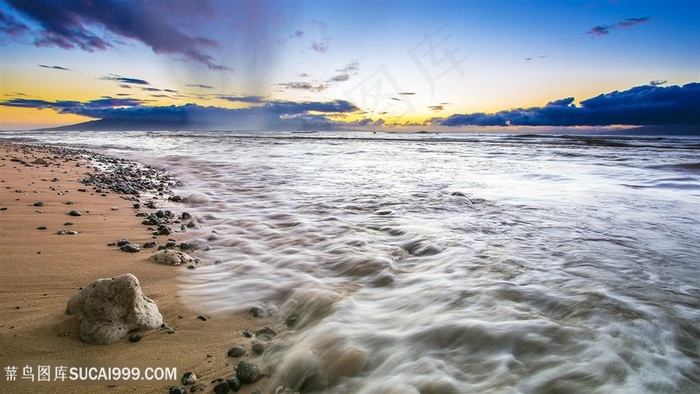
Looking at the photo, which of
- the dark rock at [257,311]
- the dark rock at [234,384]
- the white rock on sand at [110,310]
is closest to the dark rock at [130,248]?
the white rock on sand at [110,310]

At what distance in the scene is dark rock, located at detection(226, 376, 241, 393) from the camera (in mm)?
Answer: 1883

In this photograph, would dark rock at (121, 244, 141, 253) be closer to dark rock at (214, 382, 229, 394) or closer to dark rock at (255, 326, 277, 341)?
dark rock at (255, 326, 277, 341)

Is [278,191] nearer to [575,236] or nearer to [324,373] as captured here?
[575,236]

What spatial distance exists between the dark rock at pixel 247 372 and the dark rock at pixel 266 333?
0.39m

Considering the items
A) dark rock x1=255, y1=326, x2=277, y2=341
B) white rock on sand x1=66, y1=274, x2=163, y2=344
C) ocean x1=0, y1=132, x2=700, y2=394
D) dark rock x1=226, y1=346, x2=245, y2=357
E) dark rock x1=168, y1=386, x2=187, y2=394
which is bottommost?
ocean x1=0, y1=132, x2=700, y2=394

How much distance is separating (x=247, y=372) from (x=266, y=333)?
0.50 m

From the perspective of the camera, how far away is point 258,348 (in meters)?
2.25

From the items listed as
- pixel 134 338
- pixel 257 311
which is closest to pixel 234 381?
pixel 134 338

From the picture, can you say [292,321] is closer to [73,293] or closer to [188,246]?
[73,293]

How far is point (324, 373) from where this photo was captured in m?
2.11

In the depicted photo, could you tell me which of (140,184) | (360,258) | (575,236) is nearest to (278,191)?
(140,184)

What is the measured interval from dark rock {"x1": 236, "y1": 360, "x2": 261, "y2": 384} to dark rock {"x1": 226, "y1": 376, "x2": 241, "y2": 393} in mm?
31

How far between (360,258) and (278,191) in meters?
4.87

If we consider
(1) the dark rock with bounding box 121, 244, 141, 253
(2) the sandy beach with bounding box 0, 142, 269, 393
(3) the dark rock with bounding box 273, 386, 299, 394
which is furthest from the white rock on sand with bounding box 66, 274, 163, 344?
(1) the dark rock with bounding box 121, 244, 141, 253
